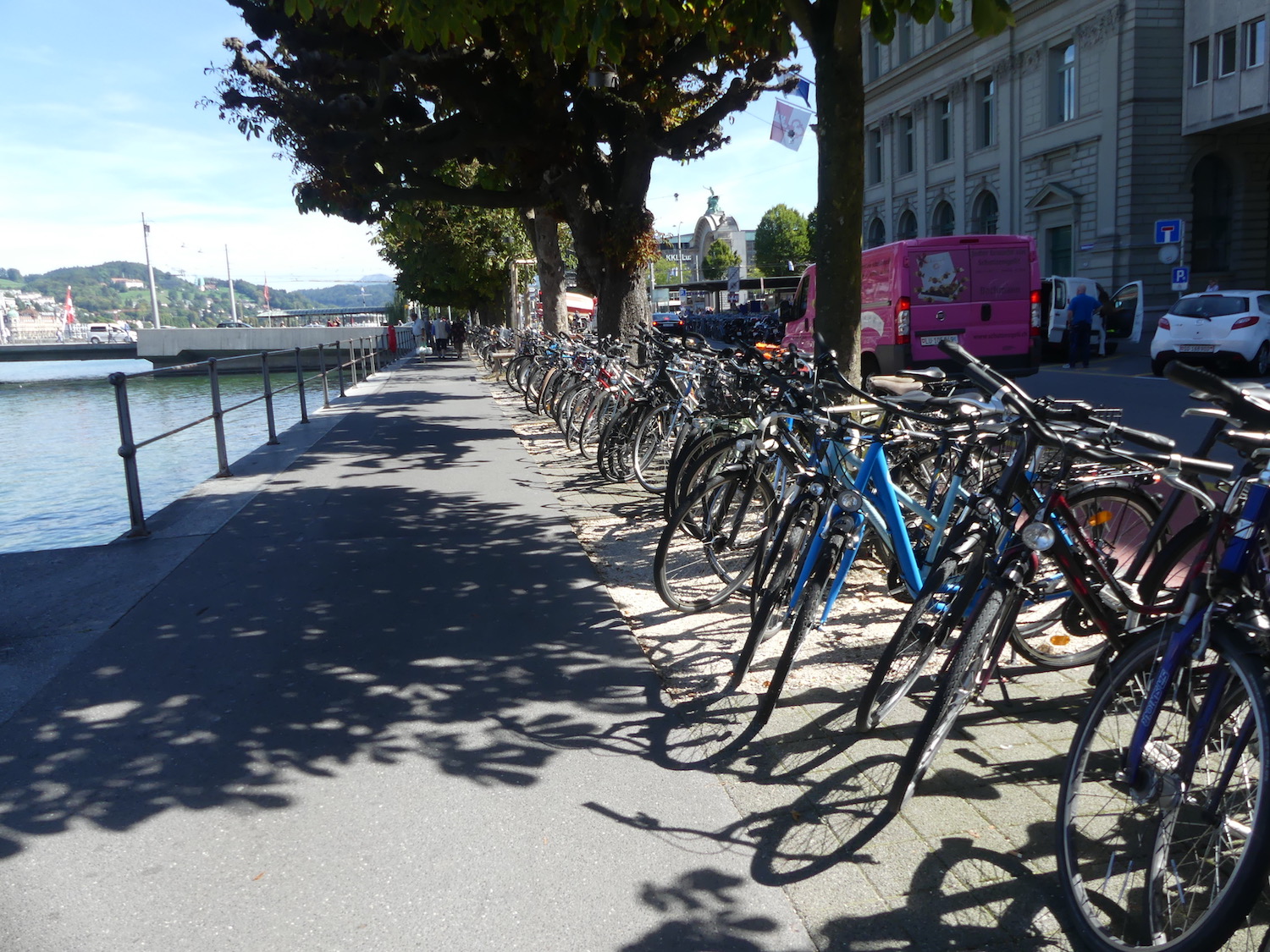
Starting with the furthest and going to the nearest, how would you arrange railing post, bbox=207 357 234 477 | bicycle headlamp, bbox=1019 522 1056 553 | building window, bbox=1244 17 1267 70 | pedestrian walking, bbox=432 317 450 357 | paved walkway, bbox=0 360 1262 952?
pedestrian walking, bbox=432 317 450 357 → building window, bbox=1244 17 1267 70 → railing post, bbox=207 357 234 477 → bicycle headlamp, bbox=1019 522 1056 553 → paved walkway, bbox=0 360 1262 952

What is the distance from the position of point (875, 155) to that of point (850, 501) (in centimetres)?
5031

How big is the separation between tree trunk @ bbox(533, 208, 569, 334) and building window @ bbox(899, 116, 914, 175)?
31.0m

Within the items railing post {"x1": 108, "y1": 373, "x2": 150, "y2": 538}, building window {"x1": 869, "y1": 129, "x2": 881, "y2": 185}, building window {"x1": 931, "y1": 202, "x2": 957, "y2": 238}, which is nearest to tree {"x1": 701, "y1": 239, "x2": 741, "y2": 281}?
building window {"x1": 869, "y1": 129, "x2": 881, "y2": 185}

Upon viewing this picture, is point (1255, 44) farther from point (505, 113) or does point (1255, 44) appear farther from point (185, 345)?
point (185, 345)

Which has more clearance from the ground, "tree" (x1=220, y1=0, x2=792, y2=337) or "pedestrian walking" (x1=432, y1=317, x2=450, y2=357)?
"tree" (x1=220, y1=0, x2=792, y2=337)

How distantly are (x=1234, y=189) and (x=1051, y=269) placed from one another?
239 inches

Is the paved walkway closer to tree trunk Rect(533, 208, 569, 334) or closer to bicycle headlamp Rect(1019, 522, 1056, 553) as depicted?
bicycle headlamp Rect(1019, 522, 1056, 553)

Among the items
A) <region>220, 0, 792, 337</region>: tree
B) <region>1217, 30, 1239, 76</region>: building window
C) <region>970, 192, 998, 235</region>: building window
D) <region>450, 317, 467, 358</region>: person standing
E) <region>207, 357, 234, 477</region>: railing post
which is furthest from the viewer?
<region>450, 317, 467, 358</region>: person standing

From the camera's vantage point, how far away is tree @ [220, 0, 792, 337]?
13070mm

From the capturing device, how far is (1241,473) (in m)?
2.60

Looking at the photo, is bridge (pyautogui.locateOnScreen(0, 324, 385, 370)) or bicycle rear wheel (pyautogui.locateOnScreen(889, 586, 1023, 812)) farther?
bridge (pyautogui.locateOnScreen(0, 324, 385, 370))

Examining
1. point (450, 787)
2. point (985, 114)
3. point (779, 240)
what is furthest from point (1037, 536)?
point (779, 240)

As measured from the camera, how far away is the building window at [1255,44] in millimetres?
28672

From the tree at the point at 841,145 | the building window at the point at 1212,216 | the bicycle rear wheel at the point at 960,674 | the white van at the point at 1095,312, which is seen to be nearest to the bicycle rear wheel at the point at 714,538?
the tree at the point at 841,145
